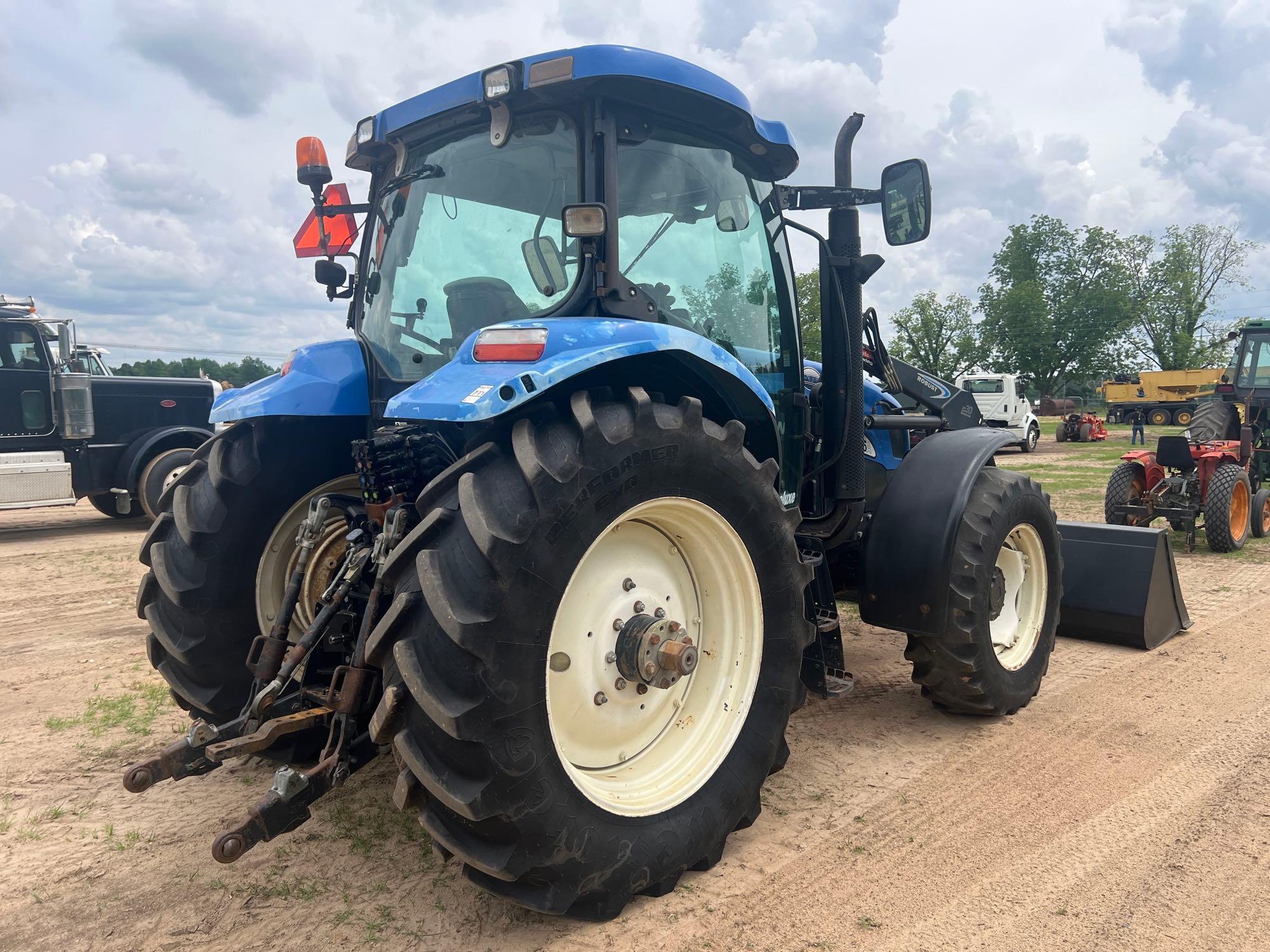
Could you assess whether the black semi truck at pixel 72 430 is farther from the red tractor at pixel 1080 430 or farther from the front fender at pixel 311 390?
the red tractor at pixel 1080 430

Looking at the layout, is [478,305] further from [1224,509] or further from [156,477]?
[156,477]

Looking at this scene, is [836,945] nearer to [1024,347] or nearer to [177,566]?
[177,566]

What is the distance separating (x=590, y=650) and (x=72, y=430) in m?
10.4

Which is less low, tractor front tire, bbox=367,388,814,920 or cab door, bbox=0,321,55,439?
cab door, bbox=0,321,55,439

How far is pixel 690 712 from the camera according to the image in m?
2.85

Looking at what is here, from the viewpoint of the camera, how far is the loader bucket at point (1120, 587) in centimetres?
492

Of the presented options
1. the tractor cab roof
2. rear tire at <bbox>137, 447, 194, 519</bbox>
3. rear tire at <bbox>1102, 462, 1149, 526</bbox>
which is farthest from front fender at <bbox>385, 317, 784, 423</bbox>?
rear tire at <bbox>137, 447, 194, 519</bbox>

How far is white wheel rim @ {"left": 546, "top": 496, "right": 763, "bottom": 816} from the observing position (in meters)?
2.50

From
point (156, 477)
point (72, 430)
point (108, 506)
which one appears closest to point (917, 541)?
point (156, 477)

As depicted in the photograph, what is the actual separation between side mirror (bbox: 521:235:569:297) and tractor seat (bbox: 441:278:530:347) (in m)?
0.10

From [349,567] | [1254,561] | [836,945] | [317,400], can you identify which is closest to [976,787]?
[836,945]

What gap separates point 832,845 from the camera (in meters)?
2.83

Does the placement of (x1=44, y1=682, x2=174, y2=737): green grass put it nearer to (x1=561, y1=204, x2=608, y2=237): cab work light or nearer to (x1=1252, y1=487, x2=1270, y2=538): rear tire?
(x1=561, y1=204, x2=608, y2=237): cab work light

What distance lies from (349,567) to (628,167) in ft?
5.22
